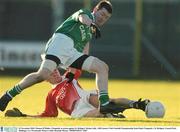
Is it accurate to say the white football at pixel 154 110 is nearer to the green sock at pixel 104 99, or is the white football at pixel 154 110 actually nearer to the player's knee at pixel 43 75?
the green sock at pixel 104 99

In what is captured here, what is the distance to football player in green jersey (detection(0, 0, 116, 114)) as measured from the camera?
12.0 m

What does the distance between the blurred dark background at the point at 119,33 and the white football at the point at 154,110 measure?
14564mm

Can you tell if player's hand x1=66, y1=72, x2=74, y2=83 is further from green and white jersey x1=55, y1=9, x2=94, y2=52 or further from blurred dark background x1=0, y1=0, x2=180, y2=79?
blurred dark background x1=0, y1=0, x2=180, y2=79

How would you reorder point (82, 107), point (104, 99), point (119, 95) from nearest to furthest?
point (104, 99) < point (82, 107) < point (119, 95)

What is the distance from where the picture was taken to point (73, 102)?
12.2m

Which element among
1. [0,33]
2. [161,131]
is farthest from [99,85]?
[0,33]

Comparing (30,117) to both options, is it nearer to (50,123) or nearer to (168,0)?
(50,123)

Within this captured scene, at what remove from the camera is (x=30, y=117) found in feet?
39.1

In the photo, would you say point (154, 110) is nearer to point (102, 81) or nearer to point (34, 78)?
point (102, 81)

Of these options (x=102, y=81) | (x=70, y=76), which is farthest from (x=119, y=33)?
(x=102, y=81)

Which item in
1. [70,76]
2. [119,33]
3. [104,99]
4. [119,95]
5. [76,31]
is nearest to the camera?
[104,99]

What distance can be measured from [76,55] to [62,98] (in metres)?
0.65

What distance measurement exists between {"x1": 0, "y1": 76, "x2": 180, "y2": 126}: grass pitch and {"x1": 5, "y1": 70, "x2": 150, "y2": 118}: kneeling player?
16 cm

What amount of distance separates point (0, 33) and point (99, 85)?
17.0 metres
